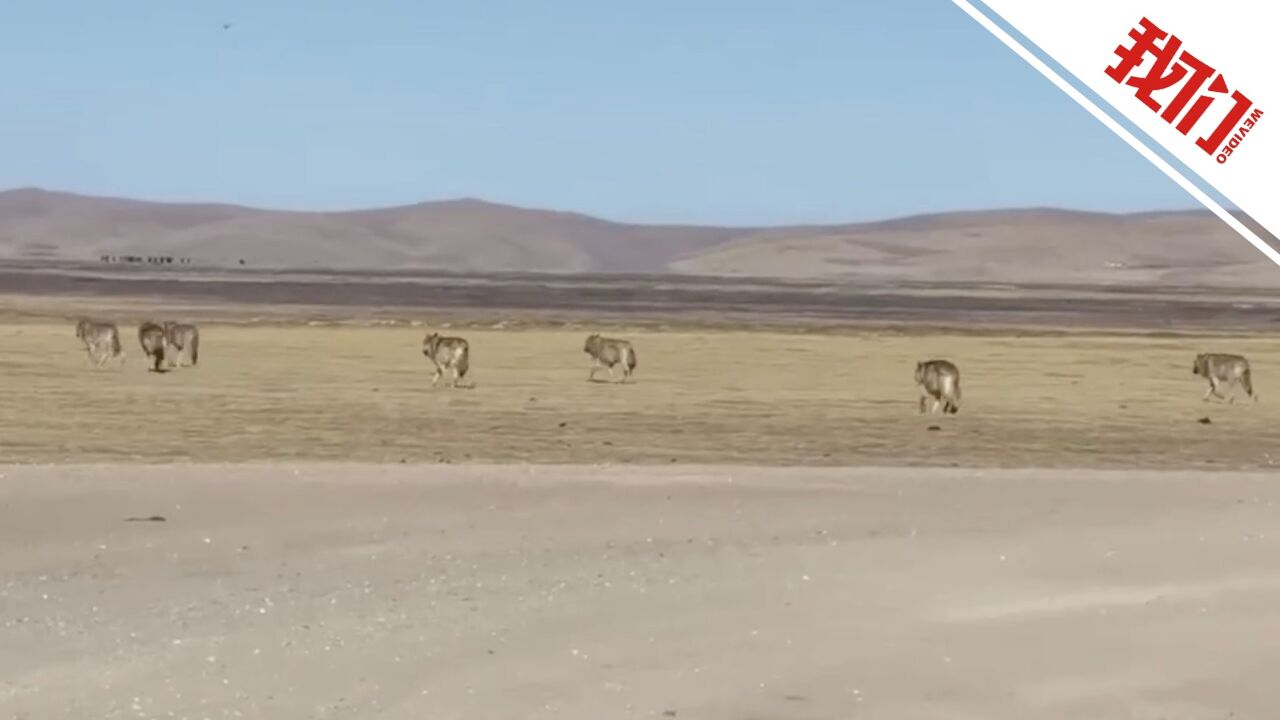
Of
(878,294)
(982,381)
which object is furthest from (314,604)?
(878,294)

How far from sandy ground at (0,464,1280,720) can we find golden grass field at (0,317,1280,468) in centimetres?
295

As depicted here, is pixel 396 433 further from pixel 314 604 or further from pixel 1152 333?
pixel 1152 333

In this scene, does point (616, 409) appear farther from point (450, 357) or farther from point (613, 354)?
point (613, 354)

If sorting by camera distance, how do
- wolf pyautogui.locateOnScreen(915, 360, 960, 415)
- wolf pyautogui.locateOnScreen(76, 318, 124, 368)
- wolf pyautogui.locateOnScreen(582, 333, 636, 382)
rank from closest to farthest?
wolf pyautogui.locateOnScreen(915, 360, 960, 415)
wolf pyautogui.locateOnScreen(582, 333, 636, 382)
wolf pyautogui.locateOnScreen(76, 318, 124, 368)

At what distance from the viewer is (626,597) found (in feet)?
32.4

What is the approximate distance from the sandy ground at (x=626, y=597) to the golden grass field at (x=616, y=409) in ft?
9.68

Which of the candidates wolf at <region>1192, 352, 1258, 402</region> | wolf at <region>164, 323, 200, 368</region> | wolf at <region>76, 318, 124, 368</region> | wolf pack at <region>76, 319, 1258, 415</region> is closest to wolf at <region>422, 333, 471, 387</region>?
wolf pack at <region>76, 319, 1258, 415</region>

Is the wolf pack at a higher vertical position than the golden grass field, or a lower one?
higher

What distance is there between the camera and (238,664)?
8242 millimetres

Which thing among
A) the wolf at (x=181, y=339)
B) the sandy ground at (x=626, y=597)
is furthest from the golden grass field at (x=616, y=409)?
the sandy ground at (x=626, y=597)
